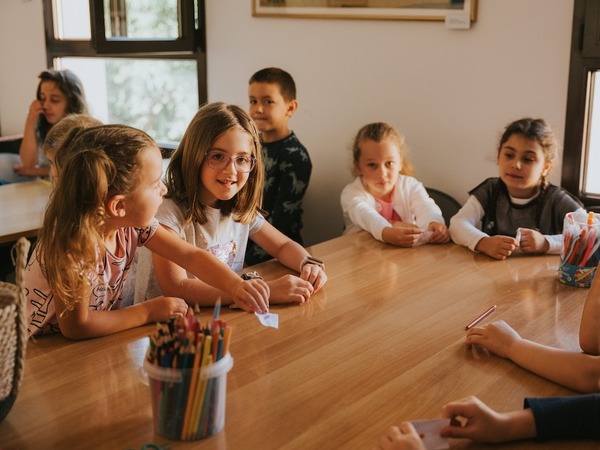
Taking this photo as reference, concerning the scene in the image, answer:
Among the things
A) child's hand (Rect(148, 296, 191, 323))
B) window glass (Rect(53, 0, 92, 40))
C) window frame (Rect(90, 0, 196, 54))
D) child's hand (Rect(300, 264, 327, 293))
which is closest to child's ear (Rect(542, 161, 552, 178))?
child's hand (Rect(300, 264, 327, 293))

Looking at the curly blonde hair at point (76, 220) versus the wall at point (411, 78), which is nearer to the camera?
the curly blonde hair at point (76, 220)

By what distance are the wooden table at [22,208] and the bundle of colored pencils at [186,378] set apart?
51.0 inches

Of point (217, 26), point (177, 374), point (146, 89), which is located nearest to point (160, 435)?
point (177, 374)

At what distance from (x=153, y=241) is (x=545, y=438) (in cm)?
105

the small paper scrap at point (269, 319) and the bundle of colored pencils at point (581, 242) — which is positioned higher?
the bundle of colored pencils at point (581, 242)

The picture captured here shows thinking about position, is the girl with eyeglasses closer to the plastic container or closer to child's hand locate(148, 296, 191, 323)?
child's hand locate(148, 296, 191, 323)

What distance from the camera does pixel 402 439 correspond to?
116 centimetres

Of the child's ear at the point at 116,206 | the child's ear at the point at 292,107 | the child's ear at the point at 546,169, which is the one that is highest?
the child's ear at the point at 292,107

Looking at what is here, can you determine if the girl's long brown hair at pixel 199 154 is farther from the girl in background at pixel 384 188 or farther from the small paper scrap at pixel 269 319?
the girl in background at pixel 384 188

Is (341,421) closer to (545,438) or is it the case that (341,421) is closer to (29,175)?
(545,438)

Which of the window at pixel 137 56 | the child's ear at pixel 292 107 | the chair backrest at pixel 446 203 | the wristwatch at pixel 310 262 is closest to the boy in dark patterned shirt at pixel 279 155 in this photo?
the child's ear at pixel 292 107

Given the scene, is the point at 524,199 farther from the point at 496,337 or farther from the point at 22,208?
the point at 22,208

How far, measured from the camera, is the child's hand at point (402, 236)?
2.38 m

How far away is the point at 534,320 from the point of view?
1.77 metres
